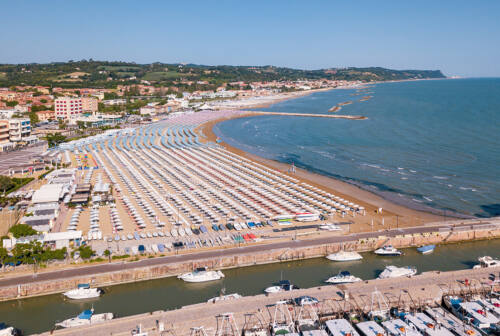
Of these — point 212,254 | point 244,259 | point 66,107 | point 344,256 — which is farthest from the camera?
point 66,107

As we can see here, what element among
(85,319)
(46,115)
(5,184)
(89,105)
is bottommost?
(85,319)

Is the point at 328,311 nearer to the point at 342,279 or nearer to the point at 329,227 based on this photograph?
the point at 342,279

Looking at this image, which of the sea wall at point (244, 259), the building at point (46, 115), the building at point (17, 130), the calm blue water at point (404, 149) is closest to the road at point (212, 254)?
the sea wall at point (244, 259)

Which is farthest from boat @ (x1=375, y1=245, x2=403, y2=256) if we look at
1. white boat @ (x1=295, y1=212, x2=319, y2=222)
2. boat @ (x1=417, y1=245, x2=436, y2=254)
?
white boat @ (x1=295, y1=212, x2=319, y2=222)

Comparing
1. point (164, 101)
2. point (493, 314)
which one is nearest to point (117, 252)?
point (493, 314)

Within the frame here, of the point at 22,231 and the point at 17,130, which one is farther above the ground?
the point at 17,130

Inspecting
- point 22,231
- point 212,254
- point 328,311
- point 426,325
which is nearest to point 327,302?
point 328,311

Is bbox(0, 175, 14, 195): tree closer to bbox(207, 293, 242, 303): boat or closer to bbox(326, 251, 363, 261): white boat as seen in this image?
bbox(207, 293, 242, 303): boat
